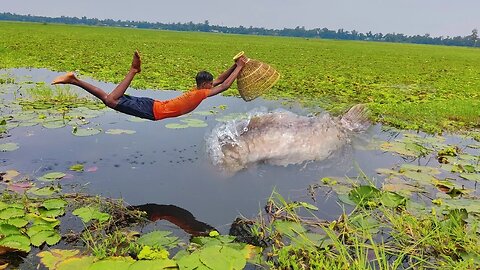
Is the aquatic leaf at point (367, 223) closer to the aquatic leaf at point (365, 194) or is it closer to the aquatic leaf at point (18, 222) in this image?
the aquatic leaf at point (365, 194)

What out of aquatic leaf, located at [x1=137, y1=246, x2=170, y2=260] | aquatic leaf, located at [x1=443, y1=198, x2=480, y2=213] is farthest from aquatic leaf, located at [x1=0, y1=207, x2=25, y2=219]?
aquatic leaf, located at [x1=443, y1=198, x2=480, y2=213]

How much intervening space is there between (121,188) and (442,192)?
3313mm

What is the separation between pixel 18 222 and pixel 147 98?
2.17 meters

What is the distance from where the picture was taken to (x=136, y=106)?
496 centimetres

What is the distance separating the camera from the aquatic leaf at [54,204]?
3.71m

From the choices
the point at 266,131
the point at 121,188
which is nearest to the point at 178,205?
the point at 121,188

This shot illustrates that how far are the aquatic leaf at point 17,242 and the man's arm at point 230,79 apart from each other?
2.62 metres

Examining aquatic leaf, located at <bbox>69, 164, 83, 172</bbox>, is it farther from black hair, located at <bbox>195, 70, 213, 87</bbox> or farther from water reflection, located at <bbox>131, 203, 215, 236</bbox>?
black hair, located at <bbox>195, 70, 213, 87</bbox>

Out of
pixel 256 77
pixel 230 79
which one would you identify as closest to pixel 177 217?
pixel 230 79

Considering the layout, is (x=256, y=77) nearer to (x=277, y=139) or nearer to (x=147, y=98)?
(x=277, y=139)

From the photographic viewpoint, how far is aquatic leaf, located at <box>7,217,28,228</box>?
3.34m

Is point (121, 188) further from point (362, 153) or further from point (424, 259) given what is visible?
point (362, 153)

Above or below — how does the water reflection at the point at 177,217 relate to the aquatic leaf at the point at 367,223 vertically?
below

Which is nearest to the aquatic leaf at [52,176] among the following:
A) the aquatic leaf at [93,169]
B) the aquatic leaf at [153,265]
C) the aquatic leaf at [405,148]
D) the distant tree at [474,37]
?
the aquatic leaf at [93,169]
